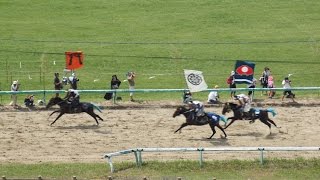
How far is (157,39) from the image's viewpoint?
173 ft

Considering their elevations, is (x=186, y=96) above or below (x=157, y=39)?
below

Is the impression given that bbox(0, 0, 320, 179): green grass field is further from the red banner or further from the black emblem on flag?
the black emblem on flag

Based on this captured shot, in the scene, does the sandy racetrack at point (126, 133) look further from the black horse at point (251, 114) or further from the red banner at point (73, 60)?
the red banner at point (73, 60)

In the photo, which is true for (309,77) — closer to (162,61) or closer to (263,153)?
(162,61)

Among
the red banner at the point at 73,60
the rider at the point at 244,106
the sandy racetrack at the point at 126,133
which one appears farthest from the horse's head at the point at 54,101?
the rider at the point at 244,106

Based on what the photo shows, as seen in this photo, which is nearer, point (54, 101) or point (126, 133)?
point (126, 133)

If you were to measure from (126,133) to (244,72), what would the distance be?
752 centimetres

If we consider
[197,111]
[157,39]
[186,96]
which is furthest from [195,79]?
[157,39]

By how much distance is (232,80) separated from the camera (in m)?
37.1

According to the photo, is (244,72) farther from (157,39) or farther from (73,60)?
(157,39)

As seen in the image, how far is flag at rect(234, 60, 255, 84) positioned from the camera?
3569 centimetres

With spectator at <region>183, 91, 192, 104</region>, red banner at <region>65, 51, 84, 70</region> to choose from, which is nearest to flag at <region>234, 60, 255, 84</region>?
spectator at <region>183, 91, 192, 104</region>

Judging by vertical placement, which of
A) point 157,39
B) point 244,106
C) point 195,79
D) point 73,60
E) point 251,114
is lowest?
point 251,114

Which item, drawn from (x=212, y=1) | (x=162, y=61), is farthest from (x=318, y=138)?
(x=212, y=1)
